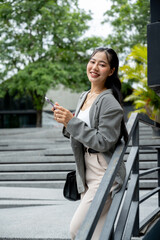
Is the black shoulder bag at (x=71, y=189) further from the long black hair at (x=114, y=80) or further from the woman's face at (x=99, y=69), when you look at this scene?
the woman's face at (x=99, y=69)

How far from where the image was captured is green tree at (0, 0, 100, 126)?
69.2 feet

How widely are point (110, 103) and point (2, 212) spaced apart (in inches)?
119

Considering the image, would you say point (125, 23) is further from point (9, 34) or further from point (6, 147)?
point (6, 147)

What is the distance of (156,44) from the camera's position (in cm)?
398

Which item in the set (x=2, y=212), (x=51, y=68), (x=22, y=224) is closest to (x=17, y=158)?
(x=2, y=212)

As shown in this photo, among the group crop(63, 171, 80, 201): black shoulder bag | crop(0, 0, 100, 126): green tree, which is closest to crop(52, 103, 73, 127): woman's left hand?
crop(63, 171, 80, 201): black shoulder bag

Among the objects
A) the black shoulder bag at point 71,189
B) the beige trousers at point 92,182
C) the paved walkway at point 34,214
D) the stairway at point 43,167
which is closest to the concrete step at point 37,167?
the stairway at point 43,167

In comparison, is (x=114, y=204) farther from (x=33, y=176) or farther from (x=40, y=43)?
(x=40, y=43)

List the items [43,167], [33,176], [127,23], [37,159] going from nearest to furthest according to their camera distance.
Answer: [33,176] < [43,167] < [37,159] < [127,23]

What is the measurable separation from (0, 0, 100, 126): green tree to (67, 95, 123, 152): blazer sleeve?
18.7 m

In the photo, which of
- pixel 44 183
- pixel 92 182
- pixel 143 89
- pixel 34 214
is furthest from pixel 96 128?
pixel 143 89

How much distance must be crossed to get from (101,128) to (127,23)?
2082cm

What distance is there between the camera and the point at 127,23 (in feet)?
71.3

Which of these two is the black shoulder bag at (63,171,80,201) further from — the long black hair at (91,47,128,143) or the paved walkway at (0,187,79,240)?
the paved walkway at (0,187,79,240)
